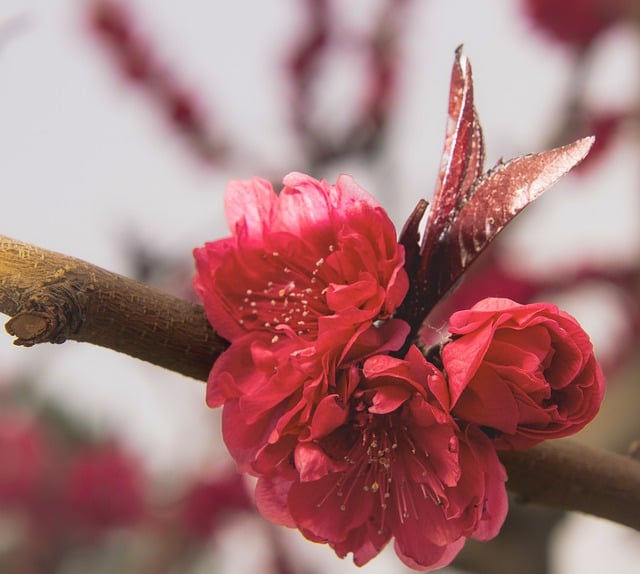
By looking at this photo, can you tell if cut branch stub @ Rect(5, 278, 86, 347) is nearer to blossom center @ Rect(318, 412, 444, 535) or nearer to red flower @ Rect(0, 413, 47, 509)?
blossom center @ Rect(318, 412, 444, 535)

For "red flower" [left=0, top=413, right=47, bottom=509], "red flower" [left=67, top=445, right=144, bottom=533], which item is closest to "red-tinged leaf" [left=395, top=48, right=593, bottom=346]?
"red flower" [left=67, top=445, right=144, bottom=533]

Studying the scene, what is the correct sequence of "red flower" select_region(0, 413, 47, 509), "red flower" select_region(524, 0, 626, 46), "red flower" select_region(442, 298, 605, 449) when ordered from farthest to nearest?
"red flower" select_region(0, 413, 47, 509), "red flower" select_region(524, 0, 626, 46), "red flower" select_region(442, 298, 605, 449)

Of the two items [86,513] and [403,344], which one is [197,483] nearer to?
[86,513]

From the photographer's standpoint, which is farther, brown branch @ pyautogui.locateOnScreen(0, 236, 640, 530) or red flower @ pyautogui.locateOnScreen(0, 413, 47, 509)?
red flower @ pyautogui.locateOnScreen(0, 413, 47, 509)

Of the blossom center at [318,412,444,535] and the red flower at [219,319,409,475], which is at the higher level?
the red flower at [219,319,409,475]

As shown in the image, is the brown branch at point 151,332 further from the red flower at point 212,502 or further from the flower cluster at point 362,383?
the red flower at point 212,502

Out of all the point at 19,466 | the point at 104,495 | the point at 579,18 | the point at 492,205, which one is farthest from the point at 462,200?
the point at 19,466
